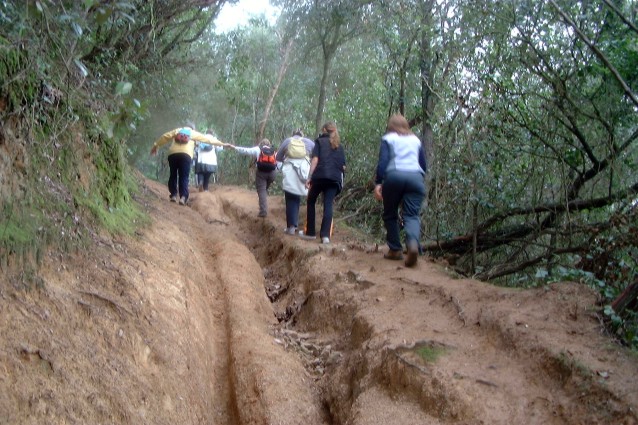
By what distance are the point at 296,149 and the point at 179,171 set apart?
3.20 metres

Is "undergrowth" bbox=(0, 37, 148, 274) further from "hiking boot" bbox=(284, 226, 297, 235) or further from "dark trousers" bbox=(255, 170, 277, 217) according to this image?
"dark trousers" bbox=(255, 170, 277, 217)

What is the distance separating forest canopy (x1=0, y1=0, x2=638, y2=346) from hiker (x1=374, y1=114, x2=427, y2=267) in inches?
46.3

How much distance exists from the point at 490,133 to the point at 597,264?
4009 millimetres

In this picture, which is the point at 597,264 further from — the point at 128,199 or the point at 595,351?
the point at 128,199

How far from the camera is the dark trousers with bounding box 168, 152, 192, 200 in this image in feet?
41.2

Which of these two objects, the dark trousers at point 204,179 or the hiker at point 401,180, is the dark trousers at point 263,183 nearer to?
the hiker at point 401,180

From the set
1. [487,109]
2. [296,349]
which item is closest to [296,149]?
[487,109]

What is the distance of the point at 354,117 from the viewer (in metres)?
18.2

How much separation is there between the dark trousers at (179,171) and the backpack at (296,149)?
105 inches

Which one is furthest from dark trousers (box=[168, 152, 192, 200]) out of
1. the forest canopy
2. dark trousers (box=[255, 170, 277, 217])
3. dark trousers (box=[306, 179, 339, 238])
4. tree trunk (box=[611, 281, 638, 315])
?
tree trunk (box=[611, 281, 638, 315])

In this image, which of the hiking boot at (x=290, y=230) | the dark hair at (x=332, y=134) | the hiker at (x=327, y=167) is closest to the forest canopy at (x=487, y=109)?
the hiker at (x=327, y=167)

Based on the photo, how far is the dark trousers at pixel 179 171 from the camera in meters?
Result: 12.6

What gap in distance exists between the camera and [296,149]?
36.0 ft

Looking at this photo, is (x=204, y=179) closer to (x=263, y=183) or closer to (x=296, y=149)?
(x=263, y=183)
